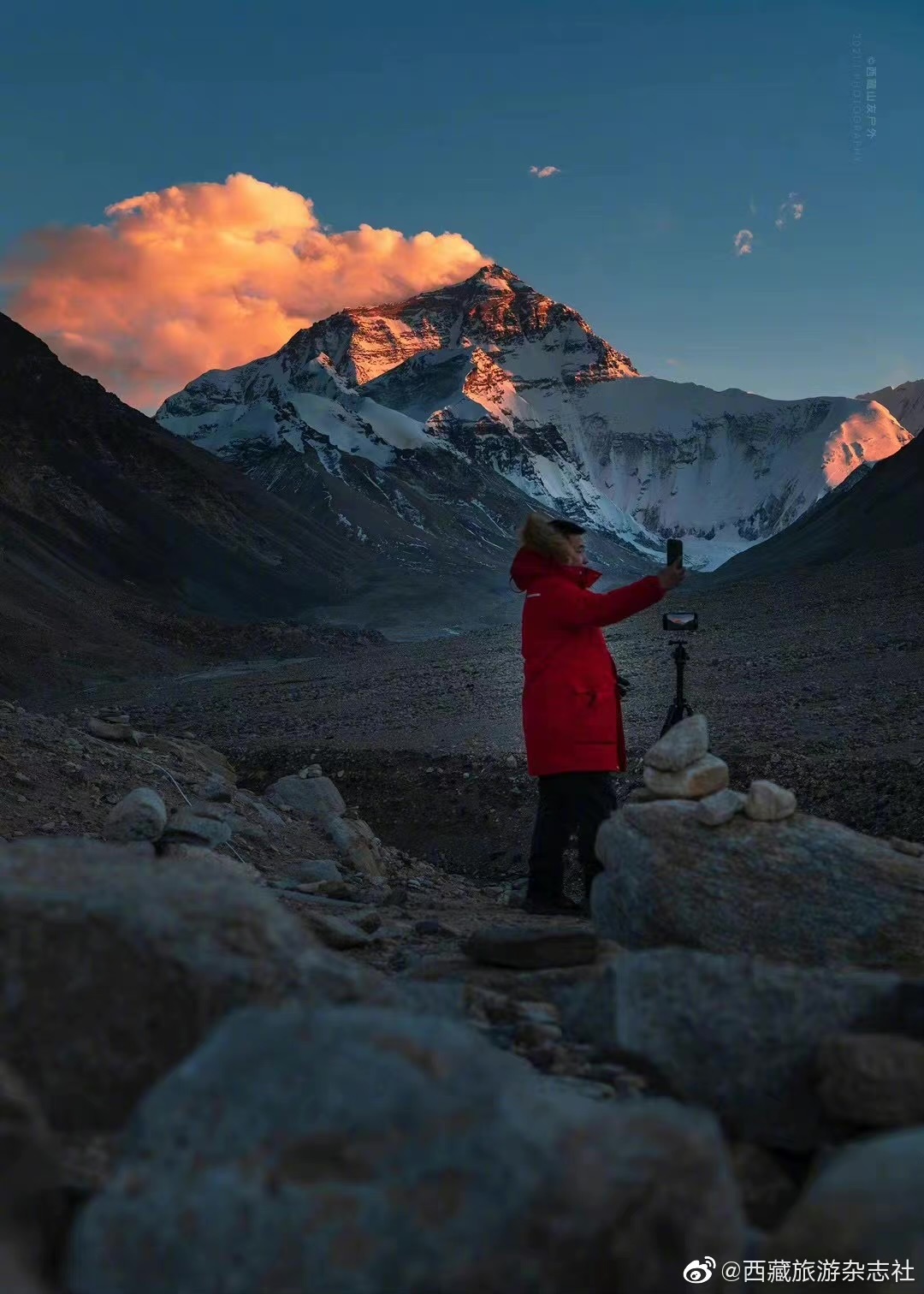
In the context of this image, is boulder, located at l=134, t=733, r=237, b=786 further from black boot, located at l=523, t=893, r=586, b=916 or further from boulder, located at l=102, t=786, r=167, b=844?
black boot, located at l=523, t=893, r=586, b=916

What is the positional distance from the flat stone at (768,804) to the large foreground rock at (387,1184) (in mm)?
2672

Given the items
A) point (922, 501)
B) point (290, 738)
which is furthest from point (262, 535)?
point (290, 738)

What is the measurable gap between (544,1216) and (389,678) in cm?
2394

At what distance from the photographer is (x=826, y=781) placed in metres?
10.1

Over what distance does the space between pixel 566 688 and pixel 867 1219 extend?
12.1ft

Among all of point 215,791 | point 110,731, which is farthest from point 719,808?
point 110,731

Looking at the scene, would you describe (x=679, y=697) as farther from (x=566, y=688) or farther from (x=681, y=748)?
(x=681, y=748)

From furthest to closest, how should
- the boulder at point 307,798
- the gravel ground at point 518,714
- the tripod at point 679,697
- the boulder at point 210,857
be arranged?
the gravel ground at point 518,714 → the boulder at point 307,798 → the tripod at point 679,697 → the boulder at point 210,857

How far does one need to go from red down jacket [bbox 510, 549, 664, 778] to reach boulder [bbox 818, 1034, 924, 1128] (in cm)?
291

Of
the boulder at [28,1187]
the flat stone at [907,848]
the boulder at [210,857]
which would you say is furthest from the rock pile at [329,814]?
the boulder at [28,1187]

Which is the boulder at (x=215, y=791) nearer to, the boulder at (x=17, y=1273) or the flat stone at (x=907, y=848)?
the flat stone at (x=907, y=848)

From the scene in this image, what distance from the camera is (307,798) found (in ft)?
31.6

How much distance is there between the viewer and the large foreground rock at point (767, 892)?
14.1 ft

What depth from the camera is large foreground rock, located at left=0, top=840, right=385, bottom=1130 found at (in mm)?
2541
